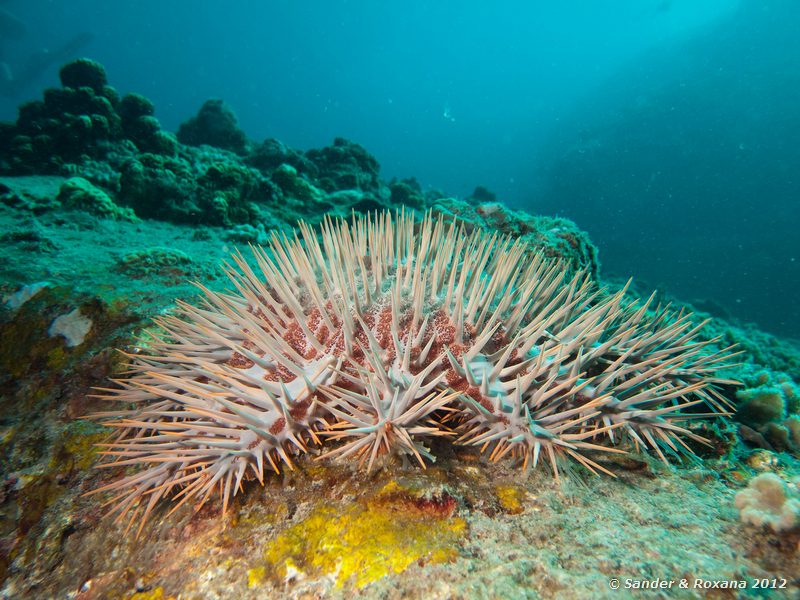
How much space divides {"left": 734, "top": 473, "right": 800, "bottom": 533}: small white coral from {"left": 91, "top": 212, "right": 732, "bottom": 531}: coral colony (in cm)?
29

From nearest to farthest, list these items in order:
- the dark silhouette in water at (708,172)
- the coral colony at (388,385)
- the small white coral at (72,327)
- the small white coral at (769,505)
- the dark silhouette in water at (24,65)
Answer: the small white coral at (769,505) < the coral colony at (388,385) < the small white coral at (72,327) < the dark silhouette in water at (708,172) < the dark silhouette in water at (24,65)

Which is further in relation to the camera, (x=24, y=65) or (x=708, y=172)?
(x=24, y=65)

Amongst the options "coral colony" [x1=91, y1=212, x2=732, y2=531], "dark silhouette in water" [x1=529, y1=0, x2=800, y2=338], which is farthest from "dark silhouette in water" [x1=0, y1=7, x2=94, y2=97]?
"coral colony" [x1=91, y1=212, x2=732, y2=531]

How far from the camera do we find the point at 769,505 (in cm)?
156

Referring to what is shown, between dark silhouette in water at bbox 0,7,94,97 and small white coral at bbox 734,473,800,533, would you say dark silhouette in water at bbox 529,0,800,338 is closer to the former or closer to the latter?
small white coral at bbox 734,473,800,533

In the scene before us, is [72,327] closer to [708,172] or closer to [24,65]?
[708,172]

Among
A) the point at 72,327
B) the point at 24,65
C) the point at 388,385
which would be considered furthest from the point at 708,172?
the point at 24,65

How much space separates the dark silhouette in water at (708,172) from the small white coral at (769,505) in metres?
35.4

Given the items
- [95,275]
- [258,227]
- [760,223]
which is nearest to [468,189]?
[760,223]

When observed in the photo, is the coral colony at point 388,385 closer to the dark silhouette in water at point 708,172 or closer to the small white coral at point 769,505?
the small white coral at point 769,505

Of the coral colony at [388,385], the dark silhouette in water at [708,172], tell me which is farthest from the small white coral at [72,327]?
the dark silhouette in water at [708,172]

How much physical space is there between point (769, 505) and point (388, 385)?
168 centimetres

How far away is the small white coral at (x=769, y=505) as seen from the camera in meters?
1.45

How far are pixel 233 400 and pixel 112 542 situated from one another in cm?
95
